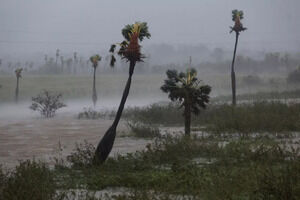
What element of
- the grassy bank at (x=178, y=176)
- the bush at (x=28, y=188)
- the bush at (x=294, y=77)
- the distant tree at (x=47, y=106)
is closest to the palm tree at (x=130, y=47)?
the grassy bank at (x=178, y=176)

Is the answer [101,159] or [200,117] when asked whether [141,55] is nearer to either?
[101,159]

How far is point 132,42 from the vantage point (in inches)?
589

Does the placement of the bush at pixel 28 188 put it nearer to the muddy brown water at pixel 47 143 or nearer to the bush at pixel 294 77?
the muddy brown water at pixel 47 143

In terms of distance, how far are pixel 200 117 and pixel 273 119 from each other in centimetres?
776

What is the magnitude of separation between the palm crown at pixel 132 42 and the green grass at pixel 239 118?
8930mm

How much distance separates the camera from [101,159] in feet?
44.5

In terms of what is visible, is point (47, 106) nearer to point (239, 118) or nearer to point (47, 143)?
point (47, 143)

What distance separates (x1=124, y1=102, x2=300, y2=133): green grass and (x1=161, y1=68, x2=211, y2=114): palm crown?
113 inches

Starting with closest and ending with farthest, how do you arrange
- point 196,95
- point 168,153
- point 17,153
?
point 168,153, point 17,153, point 196,95

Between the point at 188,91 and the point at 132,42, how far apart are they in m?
5.96

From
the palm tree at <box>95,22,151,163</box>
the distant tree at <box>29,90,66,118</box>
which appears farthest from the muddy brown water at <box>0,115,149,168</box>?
the distant tree at <box>29,90,66,118</box>

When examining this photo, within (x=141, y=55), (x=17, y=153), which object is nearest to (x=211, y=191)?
(x=141, y=55)

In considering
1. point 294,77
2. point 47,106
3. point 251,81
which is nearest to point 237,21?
point 47,106

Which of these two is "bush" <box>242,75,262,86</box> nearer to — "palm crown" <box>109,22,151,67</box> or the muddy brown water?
the muddy brown water
